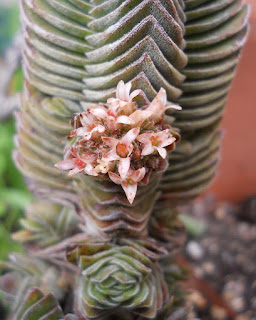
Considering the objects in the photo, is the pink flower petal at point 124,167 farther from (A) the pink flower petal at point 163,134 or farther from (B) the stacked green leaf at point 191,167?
(B) the stacked green leaf at point 191,167

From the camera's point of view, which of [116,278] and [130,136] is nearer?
[130,136]

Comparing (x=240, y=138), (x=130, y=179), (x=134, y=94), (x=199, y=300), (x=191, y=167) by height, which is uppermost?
A: (x=134, y=94)

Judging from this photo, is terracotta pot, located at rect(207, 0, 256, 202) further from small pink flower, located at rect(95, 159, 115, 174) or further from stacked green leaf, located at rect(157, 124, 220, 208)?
small pink flower, located at rect(95, 159, 115, 174)

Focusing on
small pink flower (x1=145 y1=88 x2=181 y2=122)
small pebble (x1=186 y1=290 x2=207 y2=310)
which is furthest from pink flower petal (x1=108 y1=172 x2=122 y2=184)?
small pebble (x1=186 y1=290 x2=207 y2=310)

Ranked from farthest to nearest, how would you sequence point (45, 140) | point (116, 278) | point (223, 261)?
point (223, 261)
point (45, 140)
point (116, 278)

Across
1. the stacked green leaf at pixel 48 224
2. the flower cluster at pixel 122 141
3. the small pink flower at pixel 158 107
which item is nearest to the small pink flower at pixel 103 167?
the flower cluster at pixel 122 141

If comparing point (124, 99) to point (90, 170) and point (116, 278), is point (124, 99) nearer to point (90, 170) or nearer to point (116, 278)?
point (90, 170)

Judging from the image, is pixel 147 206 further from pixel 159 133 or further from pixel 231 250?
pixel 231 250

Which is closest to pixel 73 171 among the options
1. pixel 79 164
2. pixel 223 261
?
pixel 79 164
